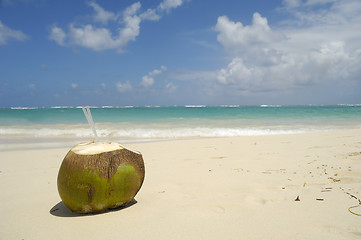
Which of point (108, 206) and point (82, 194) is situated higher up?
point (82, 194)

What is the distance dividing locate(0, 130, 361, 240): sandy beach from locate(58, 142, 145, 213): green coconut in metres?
0.13

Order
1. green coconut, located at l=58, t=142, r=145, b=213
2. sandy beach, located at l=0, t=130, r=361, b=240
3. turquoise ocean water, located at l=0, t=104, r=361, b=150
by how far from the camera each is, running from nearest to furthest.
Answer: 1. sandy beach, located at l=0, t=130, r=361, b=240
2. green coconut, located at l=58, t=142, r=145, b=213
3. turquoise ocean water, located at l=0, t=104, r=361, b=150

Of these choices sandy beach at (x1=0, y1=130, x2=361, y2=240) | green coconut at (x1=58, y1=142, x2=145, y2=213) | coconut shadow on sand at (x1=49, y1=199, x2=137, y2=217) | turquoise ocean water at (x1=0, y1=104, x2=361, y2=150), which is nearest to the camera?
sandy beach at (x1=0, y1=130, x2=361, y2=240)

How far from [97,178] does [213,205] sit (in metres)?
1.18

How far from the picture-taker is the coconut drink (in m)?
2.41

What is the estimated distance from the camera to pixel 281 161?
4.97m

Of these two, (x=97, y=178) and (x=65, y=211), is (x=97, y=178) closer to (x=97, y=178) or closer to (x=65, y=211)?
(x=97, y=178)

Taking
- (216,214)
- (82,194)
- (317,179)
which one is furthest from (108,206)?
(317,179)

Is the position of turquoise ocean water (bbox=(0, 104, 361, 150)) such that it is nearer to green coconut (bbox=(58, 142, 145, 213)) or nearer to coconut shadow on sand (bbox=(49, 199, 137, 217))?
coconut shadow on sand (bbox=(49, 199, 137, 217))

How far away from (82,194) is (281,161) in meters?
3.80

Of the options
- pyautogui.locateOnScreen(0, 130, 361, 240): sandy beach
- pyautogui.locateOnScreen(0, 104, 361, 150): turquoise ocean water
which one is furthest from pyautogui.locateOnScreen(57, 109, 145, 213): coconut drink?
pyautogui.locateOnScreen(0, 104, 361, 150): turquoise ocean water

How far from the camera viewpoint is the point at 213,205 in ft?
8.79

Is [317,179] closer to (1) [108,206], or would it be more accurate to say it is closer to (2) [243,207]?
(2) [243,207]

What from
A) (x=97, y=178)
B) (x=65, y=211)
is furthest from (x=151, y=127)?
(x=97, y=178)
